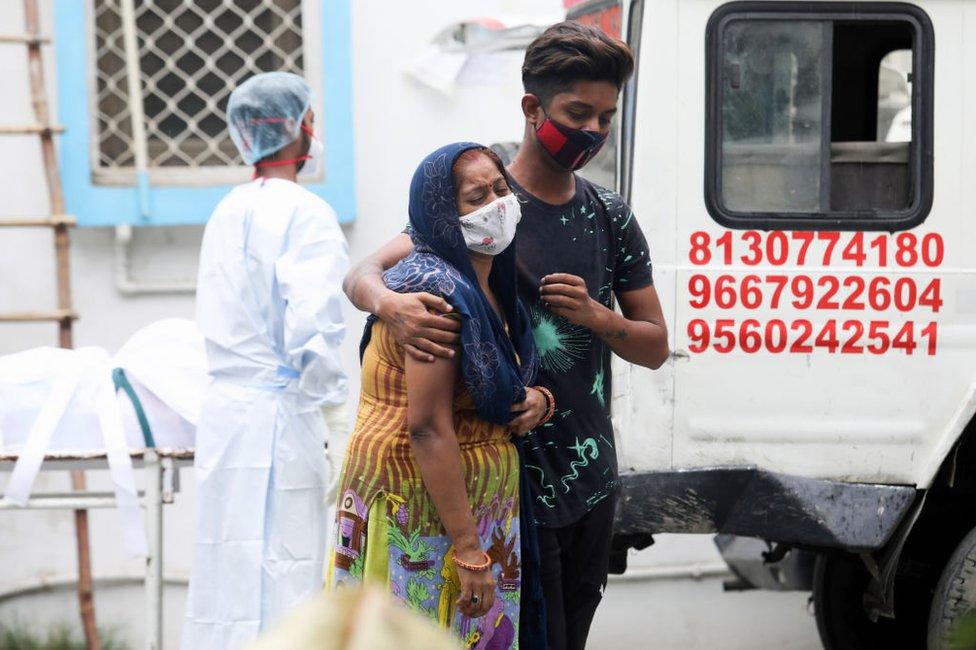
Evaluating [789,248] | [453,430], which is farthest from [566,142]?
[789,248]

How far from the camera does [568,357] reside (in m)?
2.62

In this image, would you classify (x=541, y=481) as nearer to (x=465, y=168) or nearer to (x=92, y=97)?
(x=465, y=168)

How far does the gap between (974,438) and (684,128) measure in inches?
45.2

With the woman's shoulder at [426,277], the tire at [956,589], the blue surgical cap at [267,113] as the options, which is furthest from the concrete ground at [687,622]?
the woman's shoulder at [426,277]

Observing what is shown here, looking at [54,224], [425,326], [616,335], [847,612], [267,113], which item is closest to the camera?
[425,326]

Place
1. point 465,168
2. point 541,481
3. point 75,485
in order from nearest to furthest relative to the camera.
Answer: point 465,168, point 541,481, point 75,485

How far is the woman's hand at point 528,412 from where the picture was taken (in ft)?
8.04

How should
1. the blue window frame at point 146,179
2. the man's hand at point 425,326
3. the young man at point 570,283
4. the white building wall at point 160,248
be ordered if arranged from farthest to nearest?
the white building wall at point 160,248, the blue window frame at point 146,179, the young man at point 570,283, the man's hand at point 425,326

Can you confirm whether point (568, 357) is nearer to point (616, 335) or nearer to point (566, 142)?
point (616, 335)

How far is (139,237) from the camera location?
16.5 ft

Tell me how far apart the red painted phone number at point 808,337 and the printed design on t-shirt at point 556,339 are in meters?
0.99

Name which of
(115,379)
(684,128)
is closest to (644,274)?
(684,128)

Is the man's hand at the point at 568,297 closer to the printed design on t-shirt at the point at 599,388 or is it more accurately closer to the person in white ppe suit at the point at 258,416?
the printed design on t-shirt at the point at 599,388

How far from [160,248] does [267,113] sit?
151 centimetres
